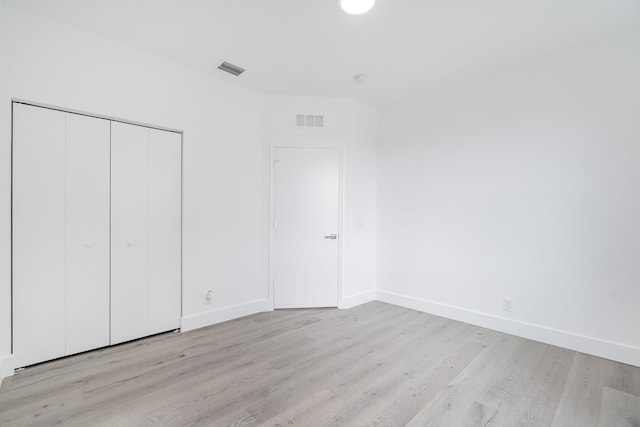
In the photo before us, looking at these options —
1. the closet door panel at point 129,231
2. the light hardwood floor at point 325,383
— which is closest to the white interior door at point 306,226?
the light hardwood floor at point 325,383

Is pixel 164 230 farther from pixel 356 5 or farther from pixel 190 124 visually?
pixel 356 5

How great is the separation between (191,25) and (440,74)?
8.18ft

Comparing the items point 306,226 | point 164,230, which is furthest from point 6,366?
point 306,226

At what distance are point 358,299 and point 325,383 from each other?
191cm

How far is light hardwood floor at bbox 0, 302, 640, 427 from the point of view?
1.75 meters

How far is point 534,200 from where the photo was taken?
2.84 metres

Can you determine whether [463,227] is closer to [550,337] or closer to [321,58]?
[550,337]

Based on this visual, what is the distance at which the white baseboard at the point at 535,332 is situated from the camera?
7.90ft

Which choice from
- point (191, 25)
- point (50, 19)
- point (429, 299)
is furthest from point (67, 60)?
point (429, 299)

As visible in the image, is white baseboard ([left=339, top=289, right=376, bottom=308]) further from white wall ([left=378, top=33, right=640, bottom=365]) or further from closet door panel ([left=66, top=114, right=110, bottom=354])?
closet door panel ([left=66, top=114, right=110, bottom=354])

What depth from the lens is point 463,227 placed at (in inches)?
132

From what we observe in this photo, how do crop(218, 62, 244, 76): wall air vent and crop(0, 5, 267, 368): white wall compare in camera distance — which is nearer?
crop(0, 5, 267, 368): white wall

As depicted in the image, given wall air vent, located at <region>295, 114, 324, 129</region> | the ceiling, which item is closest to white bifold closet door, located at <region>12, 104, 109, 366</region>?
the ceiling

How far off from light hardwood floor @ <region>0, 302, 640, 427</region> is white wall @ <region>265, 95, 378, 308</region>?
1.15m
